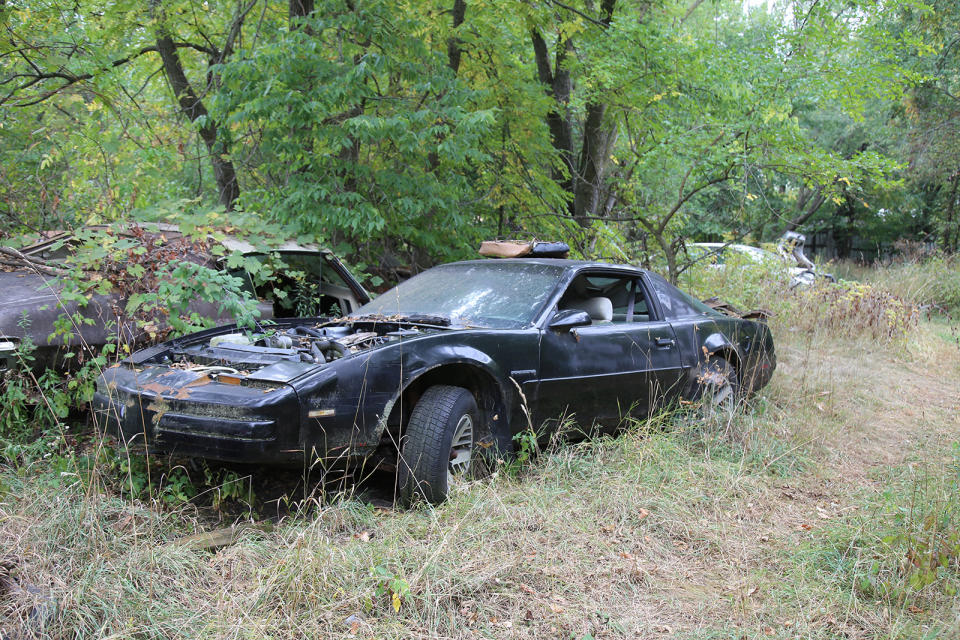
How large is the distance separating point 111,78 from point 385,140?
2.64 metres

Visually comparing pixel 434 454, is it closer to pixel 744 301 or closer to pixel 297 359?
pixel 297 359

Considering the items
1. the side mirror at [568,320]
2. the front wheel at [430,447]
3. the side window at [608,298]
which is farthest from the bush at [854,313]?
the front wheel at [430,447]

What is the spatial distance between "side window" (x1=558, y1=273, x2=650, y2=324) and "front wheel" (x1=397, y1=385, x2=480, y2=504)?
63.2 inches

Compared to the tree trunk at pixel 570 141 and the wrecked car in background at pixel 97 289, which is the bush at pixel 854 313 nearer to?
the tree trunk at pixel 570 141

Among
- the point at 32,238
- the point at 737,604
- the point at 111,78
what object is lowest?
the point at 737,604

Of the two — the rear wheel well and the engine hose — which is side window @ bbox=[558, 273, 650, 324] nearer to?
the rear wheel well

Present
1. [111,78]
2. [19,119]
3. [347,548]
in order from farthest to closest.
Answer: [19,119], [111,78], [347,548]

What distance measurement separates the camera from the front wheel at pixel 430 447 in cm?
351

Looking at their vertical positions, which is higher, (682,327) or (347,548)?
(682,327)


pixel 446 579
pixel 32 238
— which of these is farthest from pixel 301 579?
pixel 32 238

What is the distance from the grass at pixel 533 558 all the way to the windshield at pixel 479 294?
3.01 feet

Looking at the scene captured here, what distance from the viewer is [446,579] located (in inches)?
112

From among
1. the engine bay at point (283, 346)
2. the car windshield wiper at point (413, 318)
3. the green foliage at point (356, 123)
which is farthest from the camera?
the green foliage at point (356, 123)

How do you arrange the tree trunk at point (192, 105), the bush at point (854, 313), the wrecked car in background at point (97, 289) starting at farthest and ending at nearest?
the bush at point (854, 313) < the tree trunk at point (192, 105) < the wrecked car in background at point (97, 289)
